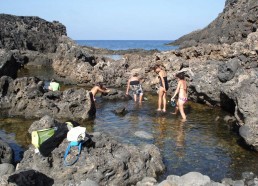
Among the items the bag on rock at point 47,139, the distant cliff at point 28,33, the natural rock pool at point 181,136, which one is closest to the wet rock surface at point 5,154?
the natural rock pool at point 181,136

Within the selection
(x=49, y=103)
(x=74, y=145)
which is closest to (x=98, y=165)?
(x=74, y=145)

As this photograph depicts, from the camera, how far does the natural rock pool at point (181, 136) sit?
11.0 meters

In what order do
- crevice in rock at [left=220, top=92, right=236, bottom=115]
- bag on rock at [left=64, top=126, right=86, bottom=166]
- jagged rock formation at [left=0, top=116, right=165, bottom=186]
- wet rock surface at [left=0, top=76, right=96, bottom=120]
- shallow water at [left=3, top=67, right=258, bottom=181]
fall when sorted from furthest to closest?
crevice in rock at [left=220, top=92, right=236, bottom=115] → wet rock surface at [left=0, top=76, right=96, bottom=120] → shallow water at [left=3, top=67, right=258, bottom=181] → bag on rock at [left=64, top=126, right=86, bottom=166] → jagged rock formation at [left=0, top=116, right=165, bottom=186]

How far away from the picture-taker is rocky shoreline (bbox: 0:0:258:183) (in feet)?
30.5

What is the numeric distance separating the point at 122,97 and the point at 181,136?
353 inches

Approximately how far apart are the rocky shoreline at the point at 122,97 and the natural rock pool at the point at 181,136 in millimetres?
Result: 729

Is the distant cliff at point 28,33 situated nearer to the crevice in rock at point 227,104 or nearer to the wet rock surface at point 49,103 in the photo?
the wet rock surface at point 49,103

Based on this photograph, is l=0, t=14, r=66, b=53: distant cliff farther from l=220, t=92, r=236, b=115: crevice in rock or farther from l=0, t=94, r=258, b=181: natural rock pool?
l=220, t=92, r=236, b=115: crevice in rock

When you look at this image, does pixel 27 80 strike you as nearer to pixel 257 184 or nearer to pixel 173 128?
pixel 173 128


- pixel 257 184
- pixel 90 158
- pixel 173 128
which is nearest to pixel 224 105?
pixel 173 128

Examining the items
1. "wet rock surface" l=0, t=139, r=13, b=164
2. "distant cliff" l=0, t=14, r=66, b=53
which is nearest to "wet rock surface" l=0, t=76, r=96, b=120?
"wet rock surface" l=0, t=139, r=13, b=164

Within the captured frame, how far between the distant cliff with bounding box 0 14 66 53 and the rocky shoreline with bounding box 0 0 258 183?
98.0ft

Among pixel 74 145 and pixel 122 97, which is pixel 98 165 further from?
pixel 122 97

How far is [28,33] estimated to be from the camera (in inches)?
2564
